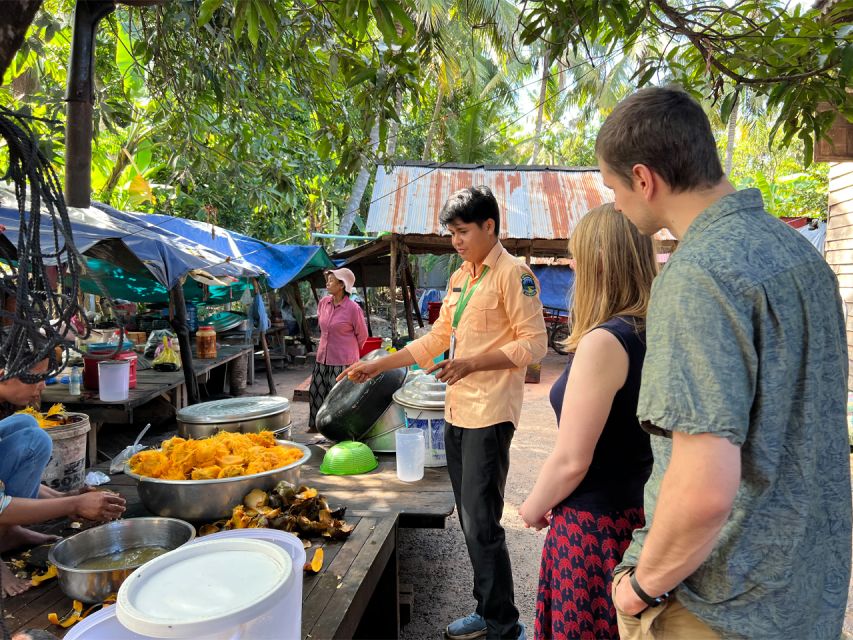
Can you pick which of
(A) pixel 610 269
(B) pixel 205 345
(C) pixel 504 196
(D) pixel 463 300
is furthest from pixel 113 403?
(C) pixel 504 196

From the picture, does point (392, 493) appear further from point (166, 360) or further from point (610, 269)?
point (166, 360)

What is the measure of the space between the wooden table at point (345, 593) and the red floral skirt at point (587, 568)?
0.72 metres

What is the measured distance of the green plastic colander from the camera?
3402mm

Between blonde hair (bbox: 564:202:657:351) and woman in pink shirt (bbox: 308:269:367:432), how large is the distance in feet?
15.2

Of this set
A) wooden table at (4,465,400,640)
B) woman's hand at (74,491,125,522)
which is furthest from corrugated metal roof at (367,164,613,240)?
woman's hand at (74,491,125,522)

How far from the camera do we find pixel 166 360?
7.29m

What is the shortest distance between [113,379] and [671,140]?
5337mm

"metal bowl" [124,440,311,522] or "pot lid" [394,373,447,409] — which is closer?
"metal bowl" [124,440,311,522]

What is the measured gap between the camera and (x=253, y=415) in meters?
3.21

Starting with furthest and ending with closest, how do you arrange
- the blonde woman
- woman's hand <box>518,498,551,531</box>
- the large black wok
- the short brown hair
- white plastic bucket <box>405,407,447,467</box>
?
the large black wok
white plastic bucket <box>405,407,447,467</box>
woman's hand <box>518,498,551,531</box>
the blonde woman
the short brown hair

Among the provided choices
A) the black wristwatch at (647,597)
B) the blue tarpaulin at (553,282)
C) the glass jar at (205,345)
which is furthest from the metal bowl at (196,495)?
the blue tarpaulin at (553,282)

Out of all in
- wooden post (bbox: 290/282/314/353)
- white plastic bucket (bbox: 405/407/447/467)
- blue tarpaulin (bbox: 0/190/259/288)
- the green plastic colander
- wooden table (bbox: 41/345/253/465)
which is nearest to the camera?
the green plastic colander

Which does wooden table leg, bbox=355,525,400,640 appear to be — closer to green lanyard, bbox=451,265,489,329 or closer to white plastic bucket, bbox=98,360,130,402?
green lanyard, bbox=451,265,489,329

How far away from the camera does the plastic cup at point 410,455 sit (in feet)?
10.6
